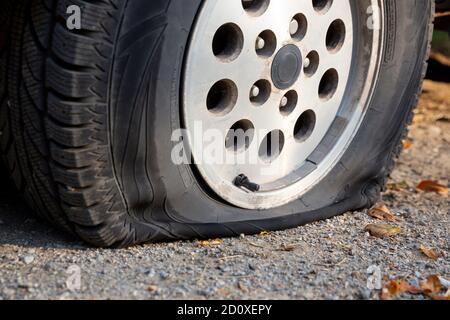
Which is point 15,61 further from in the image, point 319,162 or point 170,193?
point 319,162

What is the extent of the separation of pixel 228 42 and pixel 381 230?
79cm

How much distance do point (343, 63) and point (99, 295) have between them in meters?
1.19

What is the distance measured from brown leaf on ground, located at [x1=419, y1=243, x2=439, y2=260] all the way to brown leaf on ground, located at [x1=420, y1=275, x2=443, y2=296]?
0.76 feet

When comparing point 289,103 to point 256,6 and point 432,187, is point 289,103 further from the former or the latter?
point 432,187

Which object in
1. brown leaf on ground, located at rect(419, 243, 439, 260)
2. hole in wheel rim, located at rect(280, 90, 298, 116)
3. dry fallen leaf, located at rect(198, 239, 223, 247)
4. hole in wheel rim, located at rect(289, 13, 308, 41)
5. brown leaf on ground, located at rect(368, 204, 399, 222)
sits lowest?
brown leaf on ground, located at rect(368, 204, 399, 222)

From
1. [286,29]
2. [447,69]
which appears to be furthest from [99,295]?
[447,69]

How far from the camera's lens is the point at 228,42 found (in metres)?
2.40

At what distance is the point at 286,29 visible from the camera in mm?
2502

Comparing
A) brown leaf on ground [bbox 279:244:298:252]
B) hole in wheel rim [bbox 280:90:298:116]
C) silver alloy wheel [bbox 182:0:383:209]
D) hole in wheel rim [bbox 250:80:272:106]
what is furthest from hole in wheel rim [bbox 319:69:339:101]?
brown leaf on ground [bbox 279:244:298:252]

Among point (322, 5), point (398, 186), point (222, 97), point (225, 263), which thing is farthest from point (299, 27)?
point (398, 186)

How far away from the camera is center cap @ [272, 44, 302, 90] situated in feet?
8.24

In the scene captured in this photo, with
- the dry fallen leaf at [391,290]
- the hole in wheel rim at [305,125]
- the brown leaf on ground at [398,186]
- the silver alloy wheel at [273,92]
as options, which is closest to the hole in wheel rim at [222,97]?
the silver alloy wheel at [273,92]

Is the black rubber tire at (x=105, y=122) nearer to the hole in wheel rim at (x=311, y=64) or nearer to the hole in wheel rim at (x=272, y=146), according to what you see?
the hole in wheel rim at (x=272, y=146)

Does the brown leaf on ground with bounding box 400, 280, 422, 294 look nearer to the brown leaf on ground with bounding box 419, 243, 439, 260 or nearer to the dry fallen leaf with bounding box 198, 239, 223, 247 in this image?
the brown leaf on ground with bounding box 419, 243, 439, 260
